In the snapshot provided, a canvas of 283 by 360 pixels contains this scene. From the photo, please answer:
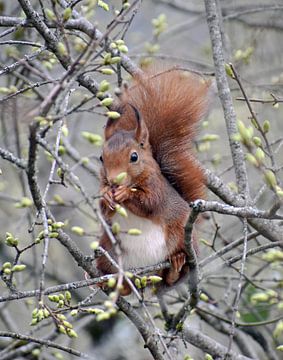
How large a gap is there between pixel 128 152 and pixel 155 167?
161 mm

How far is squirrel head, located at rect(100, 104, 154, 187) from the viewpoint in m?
2.36

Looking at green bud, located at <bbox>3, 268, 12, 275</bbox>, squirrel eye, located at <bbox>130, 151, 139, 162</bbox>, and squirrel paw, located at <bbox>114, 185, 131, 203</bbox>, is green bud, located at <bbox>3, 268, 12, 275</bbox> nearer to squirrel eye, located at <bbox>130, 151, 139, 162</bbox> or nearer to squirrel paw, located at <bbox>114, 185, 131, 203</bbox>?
squirrel paw, located at <bbox>114, 185, 131, 203</bbox>

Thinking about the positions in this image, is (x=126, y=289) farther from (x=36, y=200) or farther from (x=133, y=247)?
(x=36, y=200)

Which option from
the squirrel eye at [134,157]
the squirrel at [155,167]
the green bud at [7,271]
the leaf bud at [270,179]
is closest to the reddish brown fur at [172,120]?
the squirrel at [155,167]

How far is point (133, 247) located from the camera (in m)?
2.46

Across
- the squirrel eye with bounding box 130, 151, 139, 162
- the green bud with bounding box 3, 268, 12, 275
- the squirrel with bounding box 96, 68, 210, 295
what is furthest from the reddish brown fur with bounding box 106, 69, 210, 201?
the green bud with bounding box 3, 268, 12, 275

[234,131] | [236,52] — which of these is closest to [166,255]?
[234,131]

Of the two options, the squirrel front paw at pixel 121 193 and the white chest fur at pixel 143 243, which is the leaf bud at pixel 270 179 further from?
the white chest fur at pixel 143 243

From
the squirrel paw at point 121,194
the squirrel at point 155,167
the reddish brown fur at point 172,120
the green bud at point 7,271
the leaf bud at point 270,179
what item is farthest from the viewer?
the reddish brown fur at point 172,120

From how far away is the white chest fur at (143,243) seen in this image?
2.42 meters

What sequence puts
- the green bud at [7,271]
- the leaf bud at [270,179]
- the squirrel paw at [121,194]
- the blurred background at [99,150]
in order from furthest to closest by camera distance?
the blurred background at [99,150]
the squirrel paw at [121,194]
the green bud at [7,271]
the leaf bud at [270,179]

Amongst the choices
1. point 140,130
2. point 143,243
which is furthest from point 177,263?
point 140,130

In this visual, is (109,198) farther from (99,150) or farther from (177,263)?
(99,150)

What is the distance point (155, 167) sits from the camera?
2.53 m
